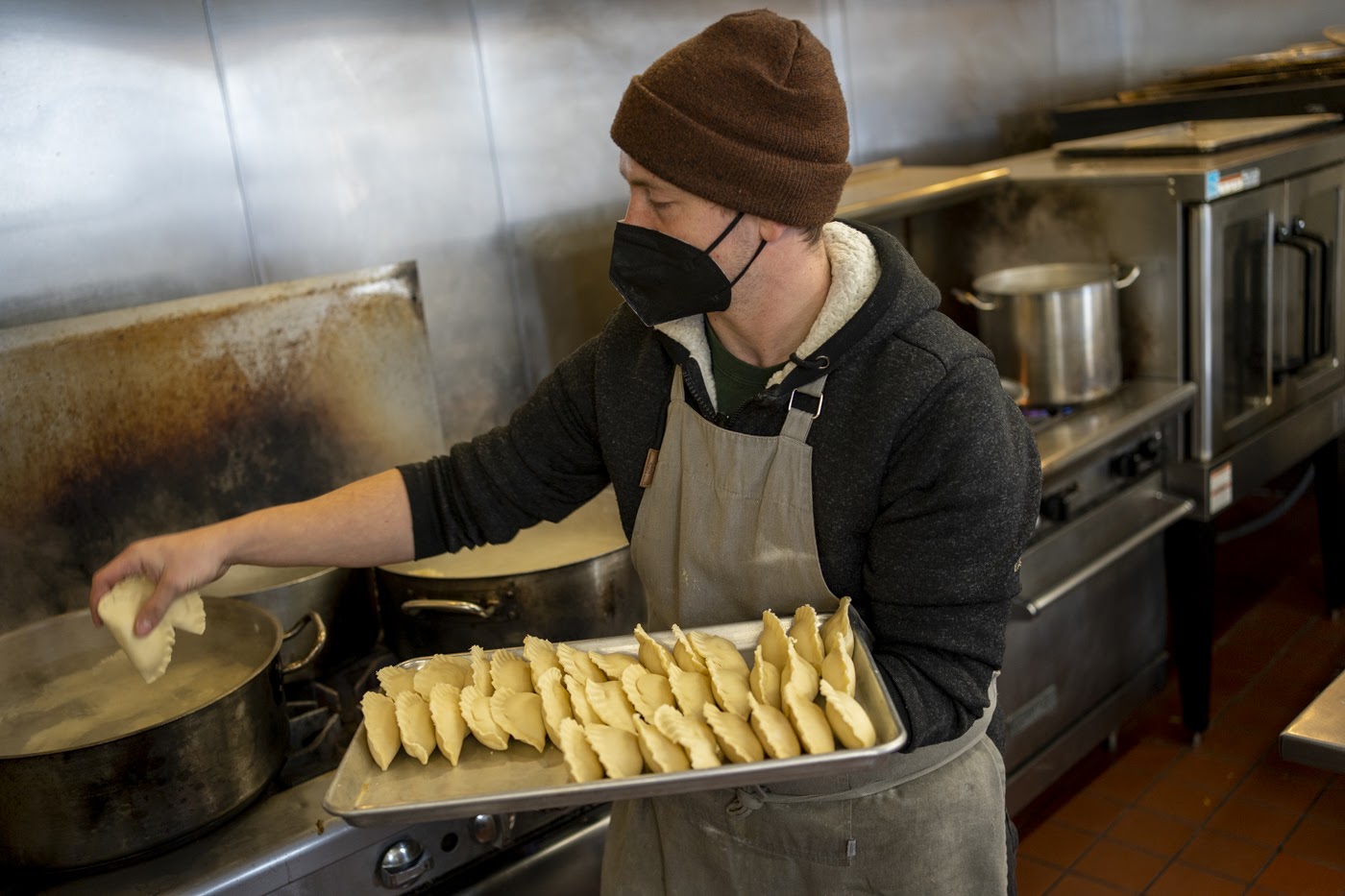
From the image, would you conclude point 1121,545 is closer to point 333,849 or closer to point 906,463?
point 906,463

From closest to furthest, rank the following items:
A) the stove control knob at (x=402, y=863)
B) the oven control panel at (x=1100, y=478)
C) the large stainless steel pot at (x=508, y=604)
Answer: the stove control knob at (x=402, y=863) < the large stainless steel pot at (x=508, y=604) < the oven control panel at (x=1100, y=478)

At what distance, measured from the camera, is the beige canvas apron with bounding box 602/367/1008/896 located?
1.63m


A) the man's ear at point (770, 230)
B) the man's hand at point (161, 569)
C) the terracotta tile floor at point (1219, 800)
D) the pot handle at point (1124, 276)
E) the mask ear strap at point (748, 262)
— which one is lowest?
the terracotta tile floor at point (1219, 800)

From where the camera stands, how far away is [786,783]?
1674 mm

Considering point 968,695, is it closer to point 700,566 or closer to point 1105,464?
point 700,566

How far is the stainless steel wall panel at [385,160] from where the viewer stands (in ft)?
7.79

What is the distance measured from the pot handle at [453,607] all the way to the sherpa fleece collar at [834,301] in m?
0.60

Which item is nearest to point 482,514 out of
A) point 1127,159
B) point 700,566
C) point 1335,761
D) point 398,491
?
point 398,491

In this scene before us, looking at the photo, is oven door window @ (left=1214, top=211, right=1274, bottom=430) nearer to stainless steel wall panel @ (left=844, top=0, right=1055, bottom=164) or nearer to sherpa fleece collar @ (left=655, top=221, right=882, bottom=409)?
stainless steel wall panel @ (left=844, top=0, right=1055, bottom=164)

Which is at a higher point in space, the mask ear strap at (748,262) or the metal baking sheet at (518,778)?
the mask ear strap at (748,262)

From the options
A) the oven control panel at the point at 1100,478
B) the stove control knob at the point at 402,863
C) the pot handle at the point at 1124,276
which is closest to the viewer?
the stove control knob at the point at 402,863

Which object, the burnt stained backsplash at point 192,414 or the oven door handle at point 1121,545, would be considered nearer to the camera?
the burnt stained backsplash at point 192,414

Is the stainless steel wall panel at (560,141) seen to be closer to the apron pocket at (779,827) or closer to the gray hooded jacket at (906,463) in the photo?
the gray hooded jacket at (906,463)

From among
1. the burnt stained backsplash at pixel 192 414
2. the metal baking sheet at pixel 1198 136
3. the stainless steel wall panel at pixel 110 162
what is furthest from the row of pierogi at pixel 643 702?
the metal baking sheet at pixel 1198 136
